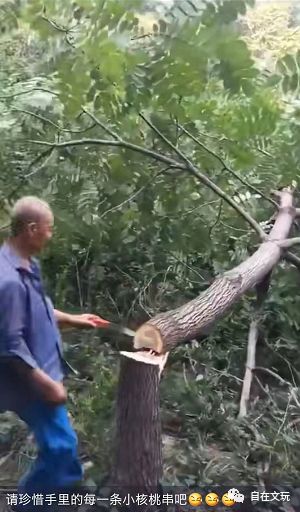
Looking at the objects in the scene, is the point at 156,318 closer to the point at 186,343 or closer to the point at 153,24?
the point at 186,343

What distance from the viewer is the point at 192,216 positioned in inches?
77.8

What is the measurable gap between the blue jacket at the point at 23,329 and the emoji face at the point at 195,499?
1.60 feet

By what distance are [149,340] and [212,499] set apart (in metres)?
0.47

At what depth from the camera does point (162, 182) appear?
6.63 ft

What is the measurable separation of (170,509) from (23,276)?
29.4 inches

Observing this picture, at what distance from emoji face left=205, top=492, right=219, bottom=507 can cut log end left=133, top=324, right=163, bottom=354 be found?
1.38ft

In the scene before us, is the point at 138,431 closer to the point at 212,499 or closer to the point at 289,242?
the point at 212,499

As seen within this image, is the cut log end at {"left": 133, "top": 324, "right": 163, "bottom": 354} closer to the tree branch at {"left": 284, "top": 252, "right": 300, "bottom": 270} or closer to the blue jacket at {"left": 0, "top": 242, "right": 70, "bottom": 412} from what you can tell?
the blue jacket at {"left": 0, "top": 242, "right": 70, "bottom": 412}

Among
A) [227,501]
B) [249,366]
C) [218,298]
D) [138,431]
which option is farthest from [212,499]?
[218,298]

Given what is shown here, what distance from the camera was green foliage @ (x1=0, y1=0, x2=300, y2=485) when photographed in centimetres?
177

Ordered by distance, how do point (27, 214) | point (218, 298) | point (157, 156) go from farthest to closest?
point (157, 156) < point (218, 298) < point (27, 214)

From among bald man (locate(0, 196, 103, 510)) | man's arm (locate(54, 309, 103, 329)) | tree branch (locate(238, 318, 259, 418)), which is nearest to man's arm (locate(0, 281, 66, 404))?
bald man (locate(0, 196, 103, 510))

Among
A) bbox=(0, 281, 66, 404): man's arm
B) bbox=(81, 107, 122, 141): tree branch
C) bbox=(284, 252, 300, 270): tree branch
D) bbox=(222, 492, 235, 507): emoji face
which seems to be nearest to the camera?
bbox=(0, 281, 66, 404): man's arm

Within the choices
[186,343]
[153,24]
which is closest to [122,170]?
[153,24]
